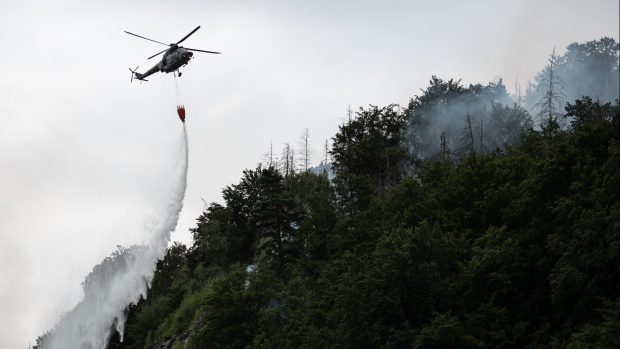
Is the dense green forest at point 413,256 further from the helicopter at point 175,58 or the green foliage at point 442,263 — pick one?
the helicopter at point 175,58

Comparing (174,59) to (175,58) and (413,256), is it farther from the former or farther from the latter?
(413,256)

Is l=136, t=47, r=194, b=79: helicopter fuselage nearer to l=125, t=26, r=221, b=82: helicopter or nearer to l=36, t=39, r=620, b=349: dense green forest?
l=125, t=26, r=221, b=82: helicopter

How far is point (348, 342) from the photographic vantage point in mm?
35781

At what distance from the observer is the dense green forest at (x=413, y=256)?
97.6ft

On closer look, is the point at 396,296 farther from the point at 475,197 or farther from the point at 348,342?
the point at 475,197

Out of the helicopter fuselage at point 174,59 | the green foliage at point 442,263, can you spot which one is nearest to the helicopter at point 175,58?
the helicopter fuselage at point 174,59

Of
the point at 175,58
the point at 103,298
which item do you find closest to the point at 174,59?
the point at 175,58

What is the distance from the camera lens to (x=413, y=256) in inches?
1419

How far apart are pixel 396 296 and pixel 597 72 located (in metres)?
96.6

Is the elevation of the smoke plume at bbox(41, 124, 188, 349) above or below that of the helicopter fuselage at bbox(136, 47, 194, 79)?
below

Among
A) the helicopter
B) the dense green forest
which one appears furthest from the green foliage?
the helicopter

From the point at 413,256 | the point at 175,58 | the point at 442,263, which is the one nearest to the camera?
the point at 413,256

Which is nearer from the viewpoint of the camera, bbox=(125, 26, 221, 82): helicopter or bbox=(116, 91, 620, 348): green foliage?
bbox=(116, 91, 620, 348): green foliage

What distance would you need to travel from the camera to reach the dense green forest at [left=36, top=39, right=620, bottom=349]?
97.6 ft
